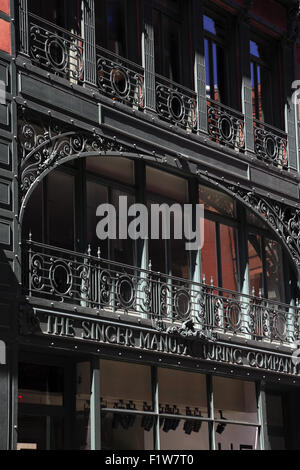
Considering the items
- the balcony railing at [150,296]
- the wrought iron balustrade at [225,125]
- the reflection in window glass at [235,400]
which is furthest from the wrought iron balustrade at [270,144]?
the reflection in window glass at [235,400]

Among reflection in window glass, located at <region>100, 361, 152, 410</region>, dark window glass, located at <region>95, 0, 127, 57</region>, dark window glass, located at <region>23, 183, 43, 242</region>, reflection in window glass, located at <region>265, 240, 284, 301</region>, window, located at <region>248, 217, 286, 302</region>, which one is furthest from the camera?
reflection in window glass, located at <region>265, 240, 284, 301</region>

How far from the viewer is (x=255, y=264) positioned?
72.5 feet

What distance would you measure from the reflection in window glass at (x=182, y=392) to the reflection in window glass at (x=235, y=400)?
45 centimetres

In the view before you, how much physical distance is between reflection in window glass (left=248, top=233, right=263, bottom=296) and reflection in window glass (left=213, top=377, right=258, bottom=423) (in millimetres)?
2142

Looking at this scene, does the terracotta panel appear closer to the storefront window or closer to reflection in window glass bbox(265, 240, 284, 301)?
the storefront window

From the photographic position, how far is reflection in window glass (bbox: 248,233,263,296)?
Result: 2184cm

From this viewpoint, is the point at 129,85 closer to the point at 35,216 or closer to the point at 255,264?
the point at 35,216

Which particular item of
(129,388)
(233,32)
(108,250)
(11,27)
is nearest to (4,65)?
(11,27)

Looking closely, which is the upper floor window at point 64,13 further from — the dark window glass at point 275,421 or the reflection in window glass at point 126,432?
the dark window glass at point 275,421

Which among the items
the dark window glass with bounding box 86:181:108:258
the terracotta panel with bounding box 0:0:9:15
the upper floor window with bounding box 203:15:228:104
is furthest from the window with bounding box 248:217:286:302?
the terracotta panel with bounding box 0:0:9:15

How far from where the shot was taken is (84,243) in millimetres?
17750

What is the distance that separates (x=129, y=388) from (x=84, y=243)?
267cm

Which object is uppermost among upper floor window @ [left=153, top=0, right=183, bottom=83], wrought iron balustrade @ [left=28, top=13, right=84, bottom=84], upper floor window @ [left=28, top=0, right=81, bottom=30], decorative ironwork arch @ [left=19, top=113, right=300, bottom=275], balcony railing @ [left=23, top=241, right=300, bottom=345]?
upper floor window @ [left=153, top=0, right=183, bottom=83]
